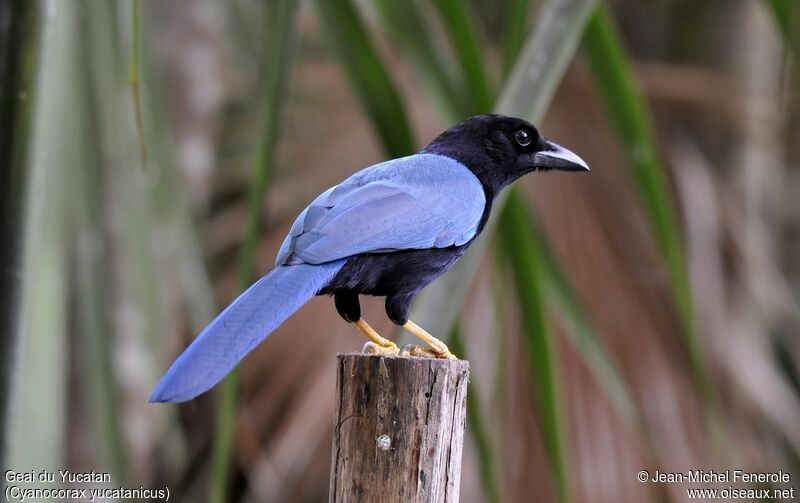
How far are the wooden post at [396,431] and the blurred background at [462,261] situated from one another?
257 mm

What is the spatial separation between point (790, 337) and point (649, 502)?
1.63 m

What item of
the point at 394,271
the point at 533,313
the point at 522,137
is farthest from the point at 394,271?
the point at 522,137

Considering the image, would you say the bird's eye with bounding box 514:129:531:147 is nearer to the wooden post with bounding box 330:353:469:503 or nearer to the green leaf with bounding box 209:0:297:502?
the green leaf with bounding box 209:0:297:502

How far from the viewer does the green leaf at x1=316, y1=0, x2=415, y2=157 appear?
2514 millimetres

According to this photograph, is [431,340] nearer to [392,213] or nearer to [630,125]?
[392,213]

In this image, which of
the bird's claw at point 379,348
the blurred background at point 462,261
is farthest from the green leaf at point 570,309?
the bird's claw at point 379,348

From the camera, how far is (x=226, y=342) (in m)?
1.80

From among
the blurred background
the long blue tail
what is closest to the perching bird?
the long blue tail

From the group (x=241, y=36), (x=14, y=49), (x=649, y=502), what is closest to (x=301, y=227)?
(x=14, y=49)

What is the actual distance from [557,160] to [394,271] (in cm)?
80

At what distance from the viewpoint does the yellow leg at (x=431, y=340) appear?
2307 mm

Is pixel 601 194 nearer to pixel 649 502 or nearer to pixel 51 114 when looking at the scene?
pixel 649 502

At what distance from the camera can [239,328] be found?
6.08 ft

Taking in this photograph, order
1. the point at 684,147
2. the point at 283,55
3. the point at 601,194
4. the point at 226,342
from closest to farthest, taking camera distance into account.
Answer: the point at 226,342 → the point at 283,55 → the point at 601,194 → the point at 684,147
